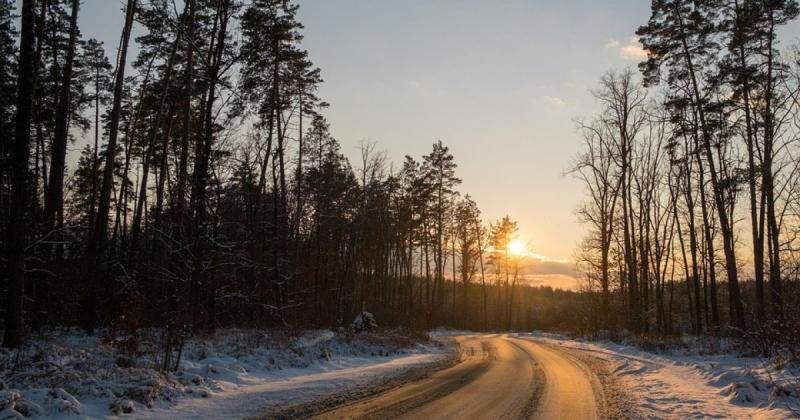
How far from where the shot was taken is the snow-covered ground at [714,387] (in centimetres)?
886

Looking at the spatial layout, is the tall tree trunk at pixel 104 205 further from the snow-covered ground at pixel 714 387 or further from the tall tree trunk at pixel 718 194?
the tall tree trunk at pixel 718 194

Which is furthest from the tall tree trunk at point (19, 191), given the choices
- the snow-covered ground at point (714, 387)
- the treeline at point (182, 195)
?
the snow-covered ground at point (714, 387)

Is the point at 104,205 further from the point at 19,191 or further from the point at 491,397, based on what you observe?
the point at 491,397

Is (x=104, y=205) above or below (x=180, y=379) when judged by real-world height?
above

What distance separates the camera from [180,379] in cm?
983

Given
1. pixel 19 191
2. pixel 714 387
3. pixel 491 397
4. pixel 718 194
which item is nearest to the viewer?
pixel 491 397

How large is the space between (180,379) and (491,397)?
5.93 metres

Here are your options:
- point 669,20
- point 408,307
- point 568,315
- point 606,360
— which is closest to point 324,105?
point 669,20

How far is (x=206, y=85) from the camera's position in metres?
17.5

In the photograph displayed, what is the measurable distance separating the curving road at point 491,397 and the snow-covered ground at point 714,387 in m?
1.13

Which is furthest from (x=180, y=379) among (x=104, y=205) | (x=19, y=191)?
(x=104, y=205)

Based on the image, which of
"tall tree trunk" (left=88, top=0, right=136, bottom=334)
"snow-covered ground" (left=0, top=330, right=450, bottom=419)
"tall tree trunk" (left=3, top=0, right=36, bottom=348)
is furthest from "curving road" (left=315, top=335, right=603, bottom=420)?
"tall tree trunk" (left=88, top=0, right=136, bottom=334)

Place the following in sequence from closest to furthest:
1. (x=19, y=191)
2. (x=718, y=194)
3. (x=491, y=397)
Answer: (x=491, y=397), (x=19, y=191), (x=718, y=194)

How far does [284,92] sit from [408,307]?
1206 inches
